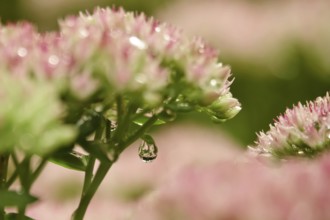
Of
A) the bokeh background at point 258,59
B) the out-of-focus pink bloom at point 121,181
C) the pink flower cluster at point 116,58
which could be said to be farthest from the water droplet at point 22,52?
the bokeh background at point 258,59

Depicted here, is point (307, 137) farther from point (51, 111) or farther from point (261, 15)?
point (261, 15)

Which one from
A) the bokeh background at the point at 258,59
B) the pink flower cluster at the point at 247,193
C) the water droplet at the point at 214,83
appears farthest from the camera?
the bokeh background at the point at 258,59

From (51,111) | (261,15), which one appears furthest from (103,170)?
(261,15)

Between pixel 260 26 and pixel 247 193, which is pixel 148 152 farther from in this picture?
pixel 260 26

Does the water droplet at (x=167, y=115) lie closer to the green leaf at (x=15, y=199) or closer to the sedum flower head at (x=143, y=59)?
the sedum flower head at (x=143, y=59)

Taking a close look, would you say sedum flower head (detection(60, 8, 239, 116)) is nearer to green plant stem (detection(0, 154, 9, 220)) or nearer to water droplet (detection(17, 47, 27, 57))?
water droplet (detection(17, 47, 27, 57))
